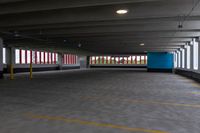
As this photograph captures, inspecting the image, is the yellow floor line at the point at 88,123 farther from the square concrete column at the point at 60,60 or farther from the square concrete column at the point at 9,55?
the square concrete column at the point at 60,60

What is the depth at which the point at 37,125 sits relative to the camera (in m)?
4.08

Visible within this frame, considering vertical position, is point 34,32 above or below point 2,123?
above

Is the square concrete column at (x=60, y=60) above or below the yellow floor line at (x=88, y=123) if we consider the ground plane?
above

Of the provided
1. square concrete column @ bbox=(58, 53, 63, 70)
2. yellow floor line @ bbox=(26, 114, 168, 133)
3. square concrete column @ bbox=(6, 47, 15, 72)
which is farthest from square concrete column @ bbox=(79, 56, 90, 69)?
yellow floor line @ bbox=(26, 114, 168, 133)

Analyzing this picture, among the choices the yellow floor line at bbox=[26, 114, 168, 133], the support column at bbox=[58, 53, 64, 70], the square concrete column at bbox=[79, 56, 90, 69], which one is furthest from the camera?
the square concrete column at bbox=[79, 56, 90, 69]

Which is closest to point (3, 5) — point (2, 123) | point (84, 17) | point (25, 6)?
point (25, 6)

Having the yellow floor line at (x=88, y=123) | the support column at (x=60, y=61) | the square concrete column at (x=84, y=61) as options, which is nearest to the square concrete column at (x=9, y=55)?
the support column at (x=60, y=61)

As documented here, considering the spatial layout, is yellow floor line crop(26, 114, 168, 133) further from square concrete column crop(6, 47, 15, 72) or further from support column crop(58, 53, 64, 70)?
support column crop(58, 53, 64, 70)

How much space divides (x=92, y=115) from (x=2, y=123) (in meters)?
2.08

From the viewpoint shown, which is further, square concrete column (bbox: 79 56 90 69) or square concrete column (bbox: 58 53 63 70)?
square concrete column (bbox: 79 56 90 69)

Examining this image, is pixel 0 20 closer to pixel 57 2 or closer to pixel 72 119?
pixel 57 2

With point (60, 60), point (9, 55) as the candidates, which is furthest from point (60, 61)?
point (9, 55)

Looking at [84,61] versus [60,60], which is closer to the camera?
[60,60]

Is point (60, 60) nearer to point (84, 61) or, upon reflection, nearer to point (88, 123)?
point (84, 61)
